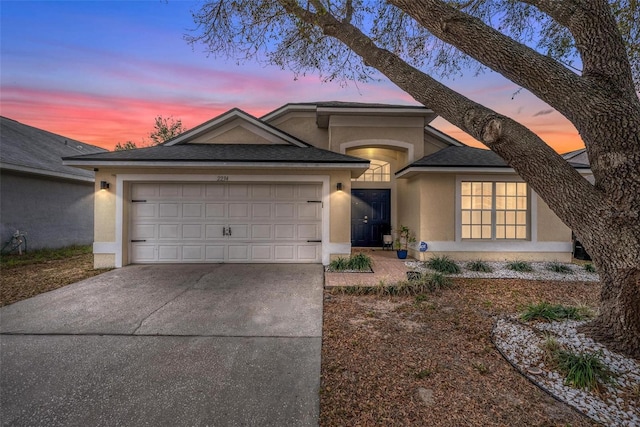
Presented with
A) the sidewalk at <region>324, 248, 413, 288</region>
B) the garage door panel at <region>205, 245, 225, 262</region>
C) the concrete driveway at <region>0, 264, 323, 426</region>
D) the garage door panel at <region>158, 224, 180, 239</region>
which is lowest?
the concrete driveway at <region>0, 264, 323, 426</region>

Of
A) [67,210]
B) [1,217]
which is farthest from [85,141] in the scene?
[1,217]

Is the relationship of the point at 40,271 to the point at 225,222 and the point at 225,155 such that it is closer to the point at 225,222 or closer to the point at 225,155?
the point at 225,222

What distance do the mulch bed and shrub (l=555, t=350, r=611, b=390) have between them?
408 millimetres

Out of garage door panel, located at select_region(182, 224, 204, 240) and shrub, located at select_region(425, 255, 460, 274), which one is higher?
garage door panel, located at select_region(182, 224, 204, 240)

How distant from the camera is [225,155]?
7.68m

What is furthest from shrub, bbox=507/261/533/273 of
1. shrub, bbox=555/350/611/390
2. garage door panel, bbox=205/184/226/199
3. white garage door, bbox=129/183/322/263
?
garage door panel, bbox=205/184/226/199

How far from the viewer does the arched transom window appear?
11.1m

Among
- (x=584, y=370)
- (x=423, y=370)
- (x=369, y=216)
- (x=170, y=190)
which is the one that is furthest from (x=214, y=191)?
(x=584, y=370)

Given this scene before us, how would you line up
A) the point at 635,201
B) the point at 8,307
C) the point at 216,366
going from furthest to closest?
the point at 8,307, the point at 216,366, the point at 635,201

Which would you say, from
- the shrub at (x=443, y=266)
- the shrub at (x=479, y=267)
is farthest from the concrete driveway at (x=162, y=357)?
the shrub at (x=479, y=267)

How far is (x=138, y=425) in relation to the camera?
2141 mm

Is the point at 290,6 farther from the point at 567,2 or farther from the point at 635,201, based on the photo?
the point at 635,201

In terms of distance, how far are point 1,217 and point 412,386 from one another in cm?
1345

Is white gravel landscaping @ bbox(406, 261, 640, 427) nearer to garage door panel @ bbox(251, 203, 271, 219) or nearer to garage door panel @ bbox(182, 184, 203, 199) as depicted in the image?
garage door panel @ bbox(251, 203, 271, 219)
